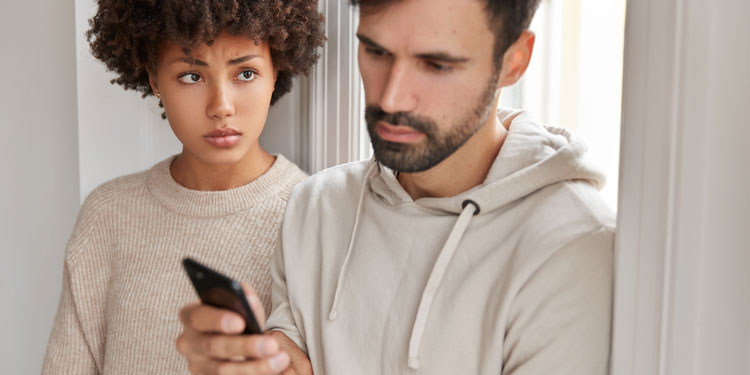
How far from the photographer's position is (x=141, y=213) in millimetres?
1587

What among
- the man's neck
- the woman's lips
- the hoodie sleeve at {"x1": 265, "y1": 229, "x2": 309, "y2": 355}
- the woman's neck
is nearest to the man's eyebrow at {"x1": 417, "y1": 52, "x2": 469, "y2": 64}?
the man's neck

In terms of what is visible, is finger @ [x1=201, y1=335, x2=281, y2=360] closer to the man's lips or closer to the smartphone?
the smartphone

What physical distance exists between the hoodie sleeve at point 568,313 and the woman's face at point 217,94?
73cm

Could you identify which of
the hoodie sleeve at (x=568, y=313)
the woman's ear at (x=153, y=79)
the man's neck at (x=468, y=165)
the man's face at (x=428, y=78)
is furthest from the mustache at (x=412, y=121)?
the woman's ear at (x=153, y=79)

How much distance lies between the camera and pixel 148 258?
1.53 meters

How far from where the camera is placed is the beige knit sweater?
58.4 inches

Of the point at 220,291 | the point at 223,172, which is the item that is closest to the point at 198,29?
the point at 223,172

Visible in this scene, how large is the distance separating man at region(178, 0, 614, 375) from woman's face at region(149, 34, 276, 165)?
37 centimetres

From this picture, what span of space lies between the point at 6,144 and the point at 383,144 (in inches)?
70.6

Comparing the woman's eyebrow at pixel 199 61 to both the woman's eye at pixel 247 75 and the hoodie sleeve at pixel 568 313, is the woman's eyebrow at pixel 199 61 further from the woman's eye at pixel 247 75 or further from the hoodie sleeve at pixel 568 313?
the hoodie sleeve at pixel 568 313

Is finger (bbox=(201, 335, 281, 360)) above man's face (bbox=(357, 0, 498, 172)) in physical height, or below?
below

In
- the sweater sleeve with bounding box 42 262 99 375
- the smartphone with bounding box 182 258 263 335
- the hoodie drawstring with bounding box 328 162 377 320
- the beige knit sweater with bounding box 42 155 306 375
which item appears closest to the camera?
the smartphone with bounding box 182 258 263 335

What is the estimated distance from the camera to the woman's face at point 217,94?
139 centimetres

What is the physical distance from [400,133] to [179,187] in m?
0.79
